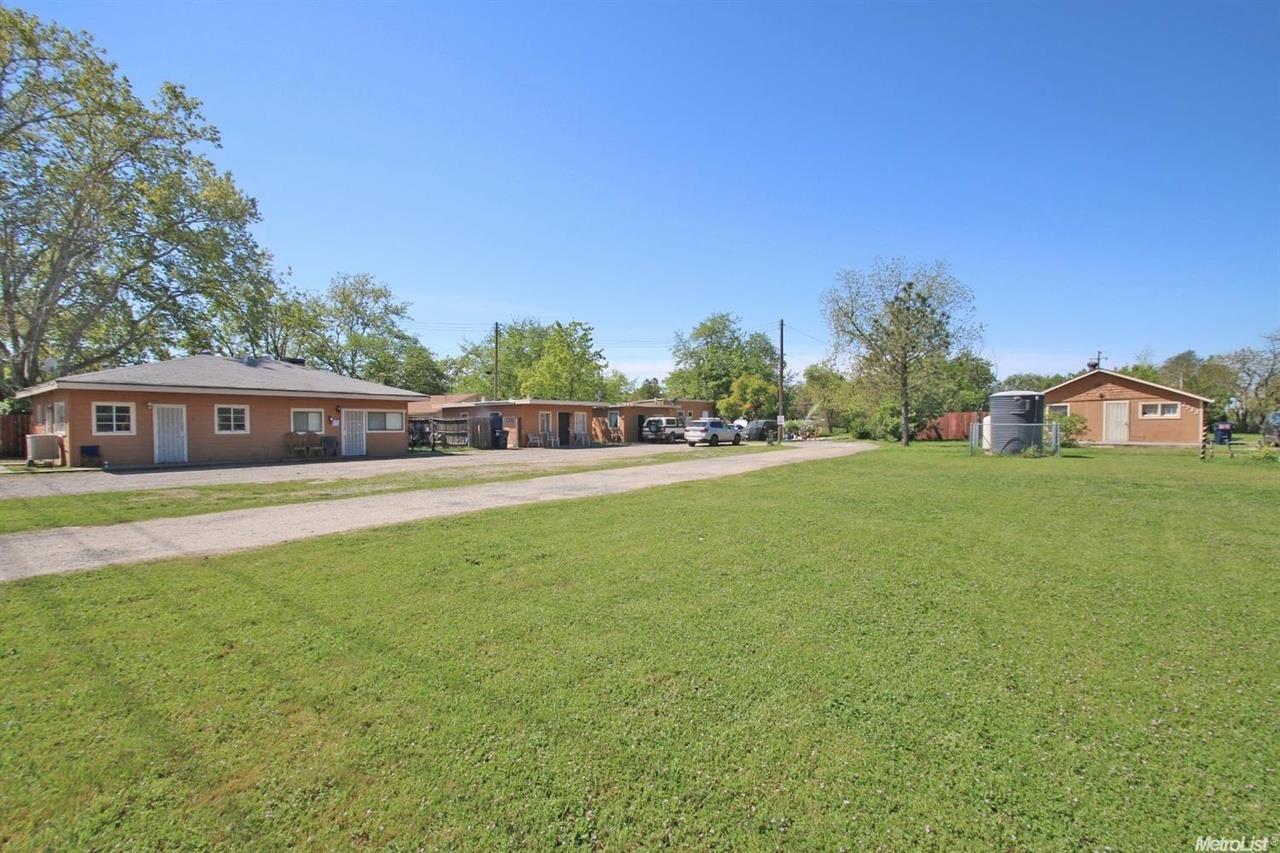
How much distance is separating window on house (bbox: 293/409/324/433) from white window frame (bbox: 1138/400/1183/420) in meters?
40.5

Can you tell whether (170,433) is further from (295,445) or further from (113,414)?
(295,445)

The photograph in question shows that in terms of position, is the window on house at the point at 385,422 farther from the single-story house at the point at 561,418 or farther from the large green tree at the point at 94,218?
the large green tree at the point at 94,218

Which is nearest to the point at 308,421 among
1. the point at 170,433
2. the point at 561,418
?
the point at 170,433

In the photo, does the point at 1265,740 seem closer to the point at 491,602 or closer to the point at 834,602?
the point at 834,602

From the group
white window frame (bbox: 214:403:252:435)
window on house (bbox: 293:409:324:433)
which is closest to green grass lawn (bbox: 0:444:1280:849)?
white window frame (bbox: 214:403:252:435)

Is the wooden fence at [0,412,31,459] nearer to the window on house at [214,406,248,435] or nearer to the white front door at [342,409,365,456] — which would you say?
the window on house at [214,406,248,435]

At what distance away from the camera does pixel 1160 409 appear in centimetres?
2769

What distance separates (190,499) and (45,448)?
43.7 feet

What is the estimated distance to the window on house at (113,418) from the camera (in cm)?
1808

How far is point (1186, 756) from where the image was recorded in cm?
250

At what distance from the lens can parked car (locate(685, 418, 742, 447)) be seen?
3241cm

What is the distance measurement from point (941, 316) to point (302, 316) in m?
45.1

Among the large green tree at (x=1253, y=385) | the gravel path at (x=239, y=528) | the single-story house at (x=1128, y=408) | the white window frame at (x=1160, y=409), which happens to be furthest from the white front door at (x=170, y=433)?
the large green tree at (x=1253, y=385)

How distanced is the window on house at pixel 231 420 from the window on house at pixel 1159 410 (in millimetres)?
42474
